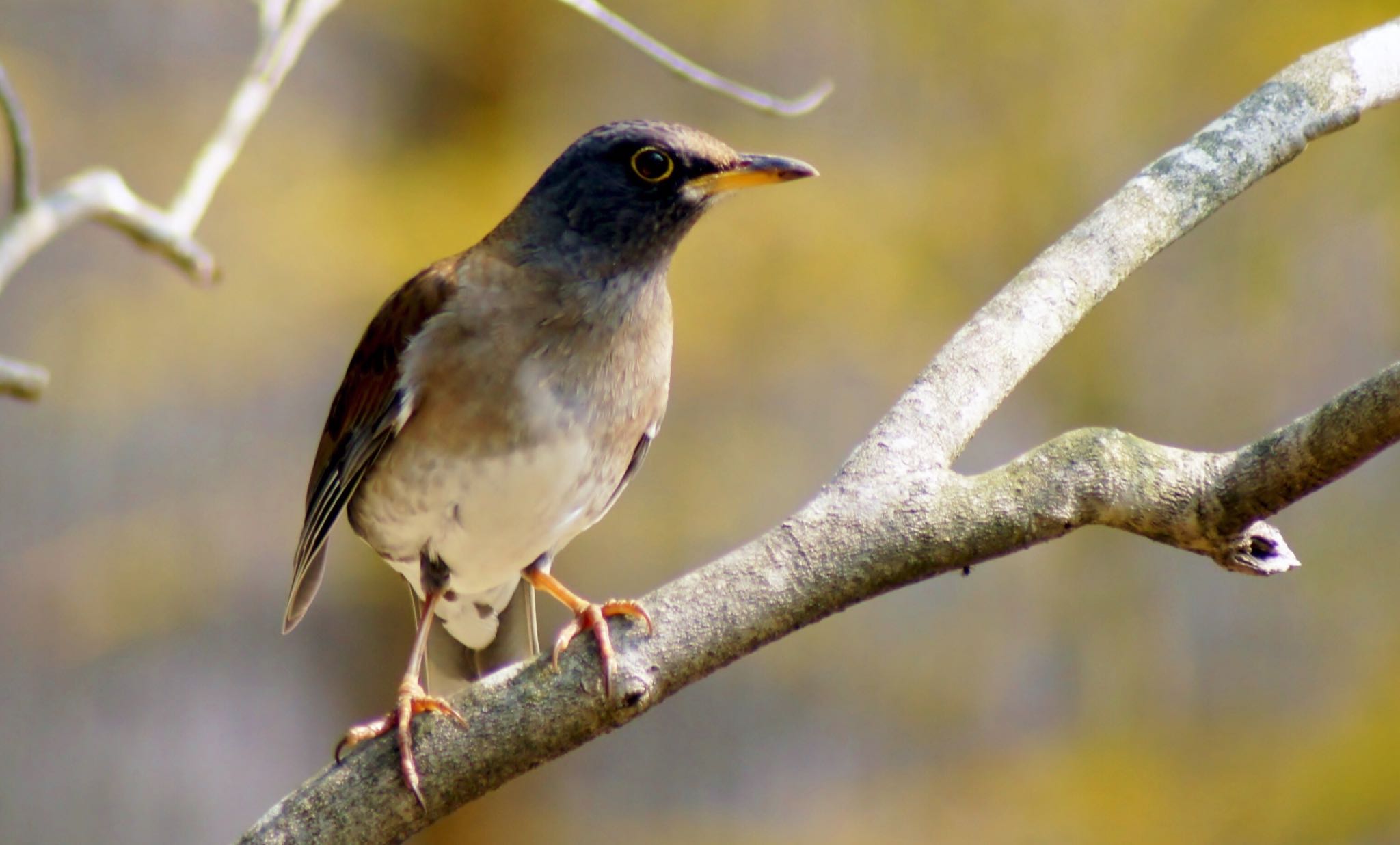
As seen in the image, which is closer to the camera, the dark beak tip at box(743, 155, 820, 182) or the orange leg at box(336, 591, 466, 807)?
the orange leg at box(336, 591, 466, 807)

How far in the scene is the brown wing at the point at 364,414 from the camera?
11.2ft

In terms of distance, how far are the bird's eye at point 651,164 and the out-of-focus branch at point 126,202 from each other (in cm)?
105

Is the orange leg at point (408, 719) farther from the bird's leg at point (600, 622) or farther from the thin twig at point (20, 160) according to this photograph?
the thin twig at point (20, 160)

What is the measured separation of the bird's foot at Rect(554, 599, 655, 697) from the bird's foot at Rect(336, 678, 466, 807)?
0.86 ft

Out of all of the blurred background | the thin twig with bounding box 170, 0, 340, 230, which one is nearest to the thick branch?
the thin twig with bounding box 170, 0, 340, 230

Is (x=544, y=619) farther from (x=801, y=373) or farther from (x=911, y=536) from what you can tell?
(x=911, y=536)

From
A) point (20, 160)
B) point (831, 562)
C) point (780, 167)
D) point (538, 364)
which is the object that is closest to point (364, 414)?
A: point (538, 364)

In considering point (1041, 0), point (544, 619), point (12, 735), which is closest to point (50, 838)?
point (12, 735)

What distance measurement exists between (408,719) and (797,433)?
4.72 meters

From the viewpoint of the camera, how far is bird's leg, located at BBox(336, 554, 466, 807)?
7.92 feet

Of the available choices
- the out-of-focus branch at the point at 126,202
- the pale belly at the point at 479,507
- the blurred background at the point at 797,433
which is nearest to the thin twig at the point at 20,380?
the out-of-focus branch at the point at 126,202

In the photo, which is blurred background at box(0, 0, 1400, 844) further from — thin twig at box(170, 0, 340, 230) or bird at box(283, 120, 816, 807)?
thin twig at box(170, 0, 340, 230)

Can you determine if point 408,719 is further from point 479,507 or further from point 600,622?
point 479,507

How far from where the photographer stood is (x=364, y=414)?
354 cm
